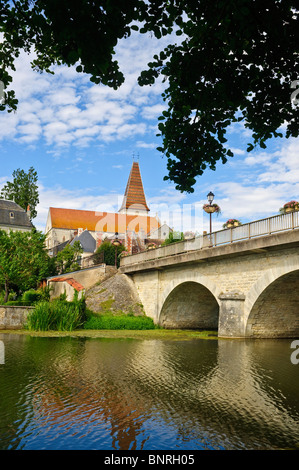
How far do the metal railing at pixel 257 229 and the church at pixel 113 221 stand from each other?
4167cm

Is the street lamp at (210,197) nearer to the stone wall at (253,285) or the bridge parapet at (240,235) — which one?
the bridge parapet at (240,235)

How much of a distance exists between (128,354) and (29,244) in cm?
1681

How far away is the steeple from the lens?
71.1 meters

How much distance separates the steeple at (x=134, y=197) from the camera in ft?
233

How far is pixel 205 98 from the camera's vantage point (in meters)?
5.57

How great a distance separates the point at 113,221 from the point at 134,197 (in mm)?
9172

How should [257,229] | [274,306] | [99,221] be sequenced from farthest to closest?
1. [99,221]
2. [274,306]
3. [257,229]

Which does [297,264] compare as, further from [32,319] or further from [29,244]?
[29,244]

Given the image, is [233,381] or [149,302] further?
[149,302]

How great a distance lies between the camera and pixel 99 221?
224ft

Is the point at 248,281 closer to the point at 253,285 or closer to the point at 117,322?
the point at 253,285

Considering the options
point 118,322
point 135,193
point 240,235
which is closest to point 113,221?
point 135,193

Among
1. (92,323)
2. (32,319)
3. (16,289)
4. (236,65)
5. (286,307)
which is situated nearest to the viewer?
(236,65)
